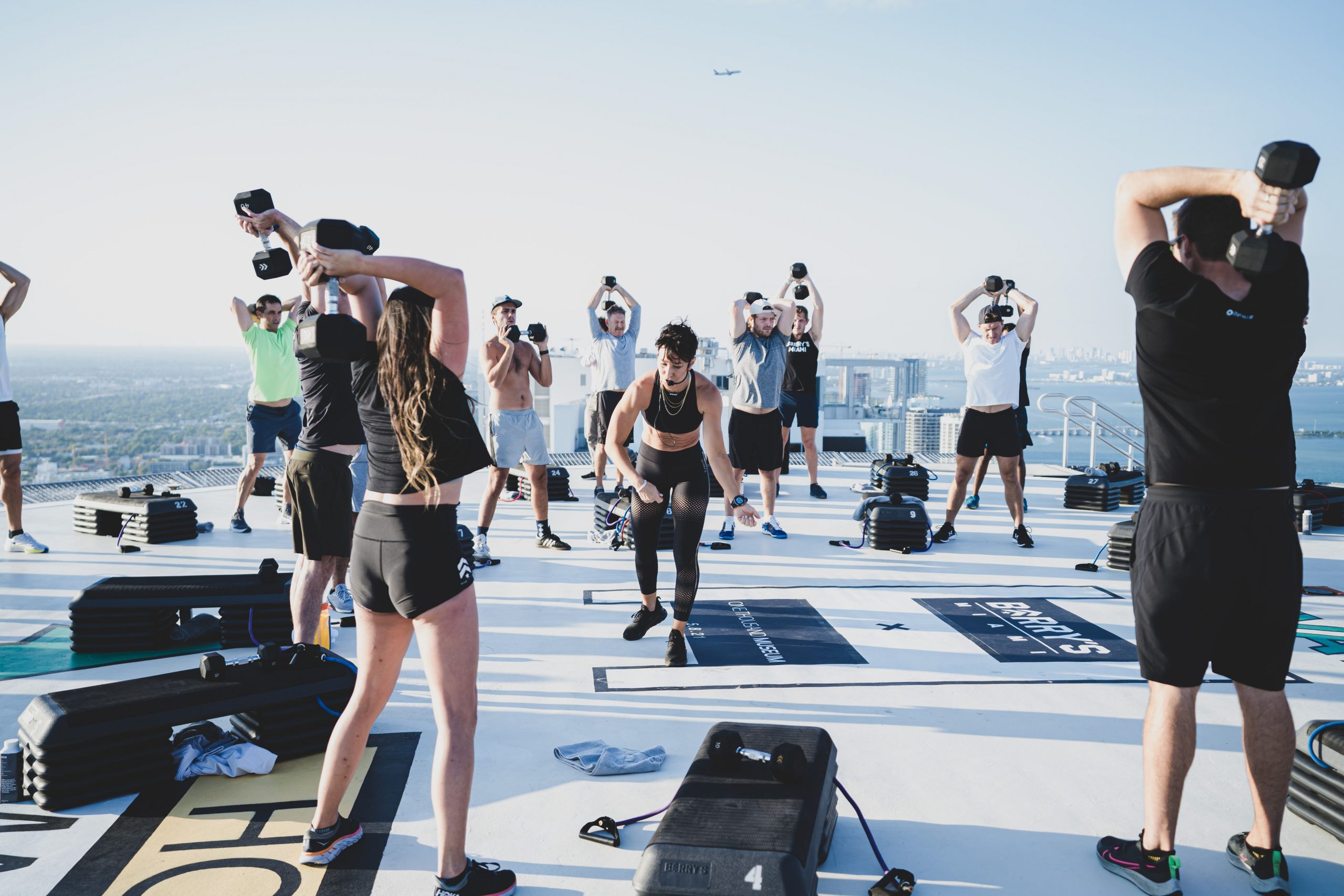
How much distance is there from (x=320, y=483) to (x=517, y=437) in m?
2.78

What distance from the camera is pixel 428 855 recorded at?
8.50 ft

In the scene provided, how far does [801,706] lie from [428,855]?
1.81 m

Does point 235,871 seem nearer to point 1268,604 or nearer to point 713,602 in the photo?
point 1268,604

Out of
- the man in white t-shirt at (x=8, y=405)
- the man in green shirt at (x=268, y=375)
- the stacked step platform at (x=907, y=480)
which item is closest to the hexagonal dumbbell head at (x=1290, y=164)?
the man in green shirt at (x=268, y=375)

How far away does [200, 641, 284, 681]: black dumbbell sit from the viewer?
3.13 m

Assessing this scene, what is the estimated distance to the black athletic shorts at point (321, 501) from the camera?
149 inches

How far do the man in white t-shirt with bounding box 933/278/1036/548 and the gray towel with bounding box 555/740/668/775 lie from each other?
4.79m

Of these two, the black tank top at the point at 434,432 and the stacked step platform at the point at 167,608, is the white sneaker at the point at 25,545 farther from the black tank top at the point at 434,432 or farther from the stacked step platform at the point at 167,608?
the black tank top at the point at 434,432

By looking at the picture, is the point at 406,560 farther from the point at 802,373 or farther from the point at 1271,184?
the point at 802,373

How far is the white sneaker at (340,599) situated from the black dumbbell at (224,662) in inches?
78.3

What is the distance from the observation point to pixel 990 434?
7090 millimetres

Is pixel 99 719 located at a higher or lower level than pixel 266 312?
lower

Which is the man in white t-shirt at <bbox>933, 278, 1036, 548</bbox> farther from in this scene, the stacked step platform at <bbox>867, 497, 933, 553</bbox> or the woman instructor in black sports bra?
the woman instructor in black sports bra

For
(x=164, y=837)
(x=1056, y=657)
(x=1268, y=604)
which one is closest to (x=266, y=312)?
(x=164, y=837)
